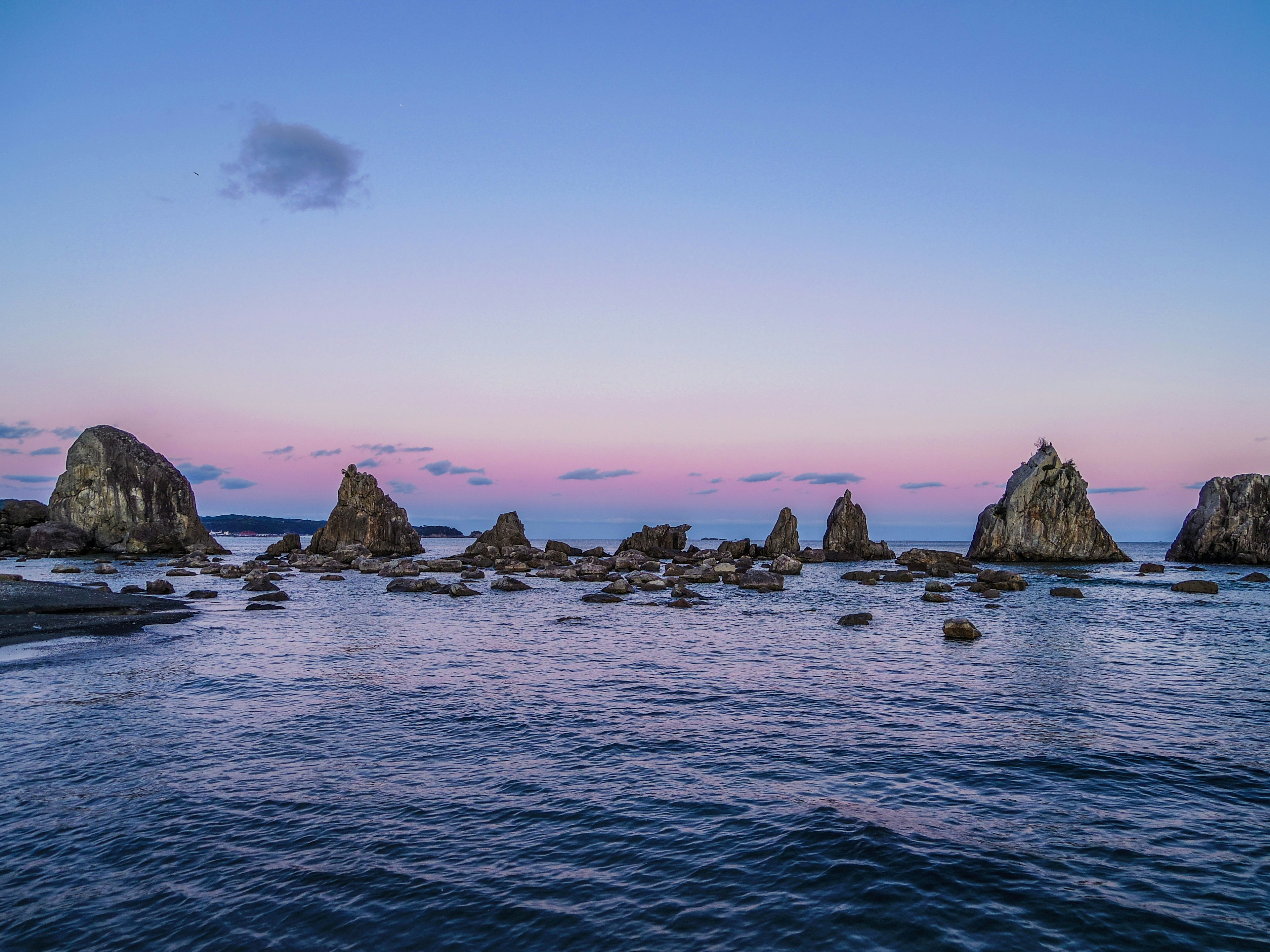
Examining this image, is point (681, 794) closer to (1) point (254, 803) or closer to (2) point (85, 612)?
(1) point (254, 803)

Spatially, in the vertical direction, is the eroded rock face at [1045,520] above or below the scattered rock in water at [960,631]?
above

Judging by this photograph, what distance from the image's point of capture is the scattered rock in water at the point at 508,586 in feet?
196

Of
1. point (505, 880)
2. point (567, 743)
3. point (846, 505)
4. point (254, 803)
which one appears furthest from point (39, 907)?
point (846, 505)

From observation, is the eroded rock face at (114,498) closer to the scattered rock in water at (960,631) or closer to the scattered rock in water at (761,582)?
the scattered rock in water at (761,582)

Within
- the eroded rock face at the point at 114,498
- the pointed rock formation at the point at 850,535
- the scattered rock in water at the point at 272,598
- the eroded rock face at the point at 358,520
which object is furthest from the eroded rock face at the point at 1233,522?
the eroded rock face at the point at 114,498

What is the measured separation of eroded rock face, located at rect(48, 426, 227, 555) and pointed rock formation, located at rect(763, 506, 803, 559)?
9783 centimetres

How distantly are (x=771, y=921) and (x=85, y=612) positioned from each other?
4330 centimetres

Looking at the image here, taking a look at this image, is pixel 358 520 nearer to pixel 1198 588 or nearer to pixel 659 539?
pixel 659 539

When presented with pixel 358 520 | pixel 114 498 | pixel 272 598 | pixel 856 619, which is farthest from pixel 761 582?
pixel 114 498

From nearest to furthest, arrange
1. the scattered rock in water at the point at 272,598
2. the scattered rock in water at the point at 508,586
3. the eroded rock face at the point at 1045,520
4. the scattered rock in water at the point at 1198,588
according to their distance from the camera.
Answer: the scattered rock in water at the point at 272,598 < the scattered rock in water at the point at 1198,588 < the scattered rock in water at the point at 508,586 < the eroded rock face at the point at 1045,520

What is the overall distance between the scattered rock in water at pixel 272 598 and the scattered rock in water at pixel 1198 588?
234 feet

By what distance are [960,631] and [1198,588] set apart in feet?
125

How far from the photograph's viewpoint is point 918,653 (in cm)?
2892

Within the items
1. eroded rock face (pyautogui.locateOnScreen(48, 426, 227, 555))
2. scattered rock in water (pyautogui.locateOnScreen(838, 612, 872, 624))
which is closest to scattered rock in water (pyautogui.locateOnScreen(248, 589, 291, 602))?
scattered rock in water (pyautogui.locateOnScreen(838, 612, 872, 624))
